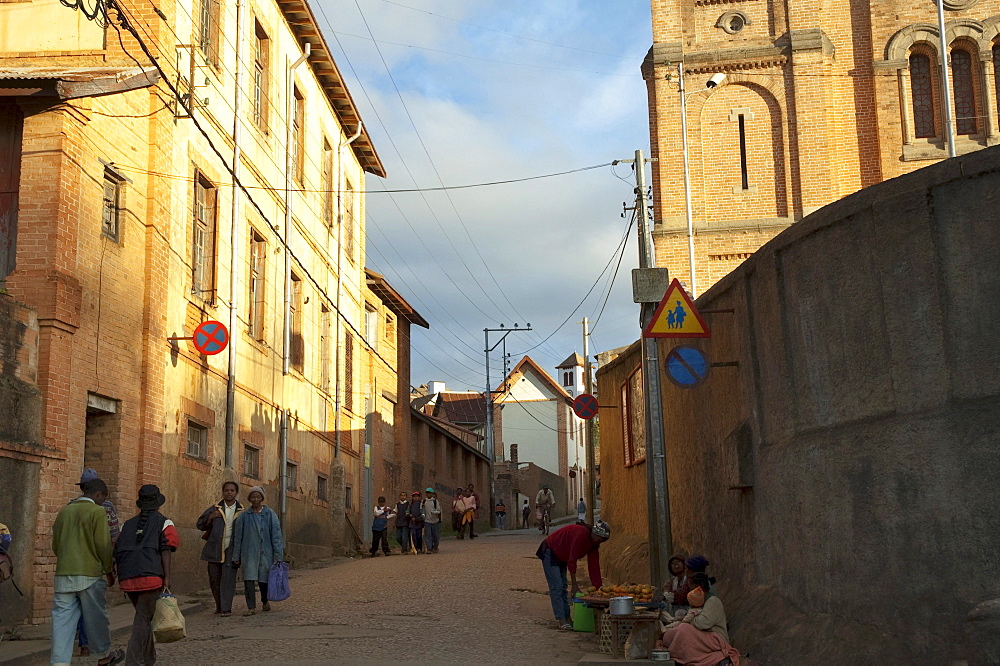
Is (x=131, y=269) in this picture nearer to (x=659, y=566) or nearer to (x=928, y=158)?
(x=659, y=566)

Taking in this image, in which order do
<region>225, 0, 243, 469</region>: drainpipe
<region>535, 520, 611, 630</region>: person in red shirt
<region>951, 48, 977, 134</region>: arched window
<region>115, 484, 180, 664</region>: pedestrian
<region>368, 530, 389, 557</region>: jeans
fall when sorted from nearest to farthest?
<region>115, 484, 180, 664</region>: pedestrian < <region>535, 520, 611, 630</region>: person in red shirt < <region>225, 0, 243, 469</region>: drainpipe < <region>368, 530, 389, 557</region>: jeans < <region>951, 48, 977, 134</region>: arched window

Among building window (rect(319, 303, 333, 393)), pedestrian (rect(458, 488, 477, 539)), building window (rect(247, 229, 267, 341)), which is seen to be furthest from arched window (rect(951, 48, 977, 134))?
pedestrian (rect(458, 488, 477, 539))

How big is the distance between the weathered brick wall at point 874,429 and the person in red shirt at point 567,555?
166 cm

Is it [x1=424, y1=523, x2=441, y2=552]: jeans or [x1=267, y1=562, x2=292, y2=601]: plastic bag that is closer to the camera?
[x1=267, y1=562, x2=292, y2=601]: plastic bag

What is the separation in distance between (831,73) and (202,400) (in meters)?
18.8

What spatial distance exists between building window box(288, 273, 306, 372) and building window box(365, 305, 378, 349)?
8961mm

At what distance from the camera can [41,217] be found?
14586mm

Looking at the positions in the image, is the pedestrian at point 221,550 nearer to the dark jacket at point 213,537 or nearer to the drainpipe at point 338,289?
the dark jacket at point 213,537

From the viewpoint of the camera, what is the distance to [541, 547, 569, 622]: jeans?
12992mm

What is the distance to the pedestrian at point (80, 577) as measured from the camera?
30.9ft

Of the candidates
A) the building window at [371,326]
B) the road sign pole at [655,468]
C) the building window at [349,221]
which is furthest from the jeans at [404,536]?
the road sign pole at [655,468]

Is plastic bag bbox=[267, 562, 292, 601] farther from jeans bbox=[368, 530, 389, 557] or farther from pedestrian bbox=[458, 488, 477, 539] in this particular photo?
pedestrian bbox=[458, 488, 477, 539]

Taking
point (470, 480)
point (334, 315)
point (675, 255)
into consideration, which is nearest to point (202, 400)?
point (334, 315)

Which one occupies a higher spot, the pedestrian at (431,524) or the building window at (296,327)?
the building window at (296,327)
